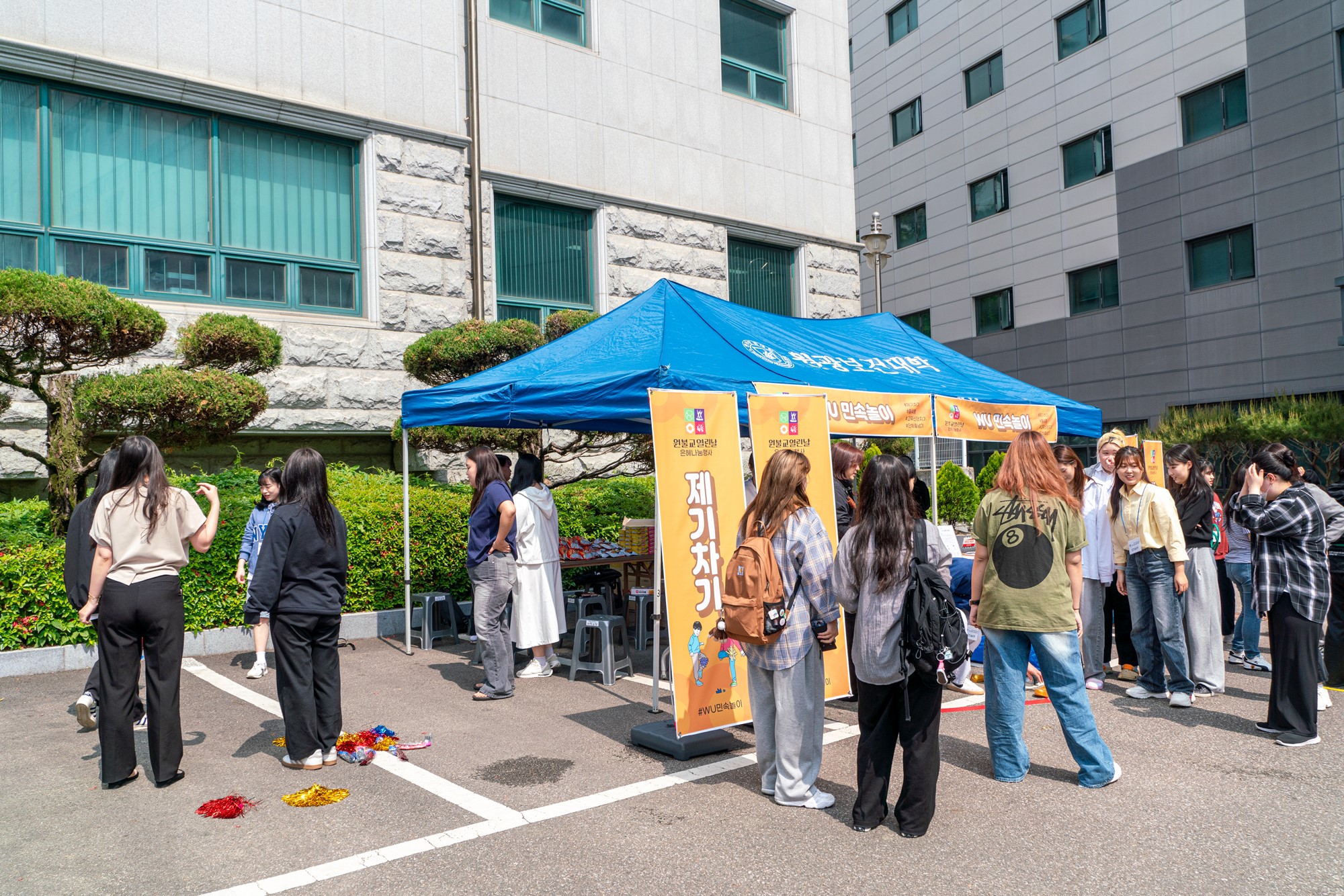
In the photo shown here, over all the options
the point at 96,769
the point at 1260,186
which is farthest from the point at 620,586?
the point at 1260,186

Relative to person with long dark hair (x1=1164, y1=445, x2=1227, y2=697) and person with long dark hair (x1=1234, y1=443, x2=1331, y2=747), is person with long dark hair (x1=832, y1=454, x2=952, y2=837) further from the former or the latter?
person with long dark hair (x1=1164, y1=445, x2=1227, y2=697)

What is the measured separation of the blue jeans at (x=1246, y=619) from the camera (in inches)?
329

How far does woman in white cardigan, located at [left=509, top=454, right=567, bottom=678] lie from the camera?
27.0 feet

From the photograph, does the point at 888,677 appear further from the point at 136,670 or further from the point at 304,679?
the point at 136,670

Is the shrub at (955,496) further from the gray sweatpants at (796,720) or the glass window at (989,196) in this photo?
the glass window at (989,196)

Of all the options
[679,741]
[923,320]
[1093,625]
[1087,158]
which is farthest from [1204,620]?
[923,320]

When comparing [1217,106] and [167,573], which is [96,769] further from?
[1217,106]

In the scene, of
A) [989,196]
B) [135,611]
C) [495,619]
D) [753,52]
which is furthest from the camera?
[989,196]

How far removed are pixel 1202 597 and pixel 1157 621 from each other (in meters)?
0.41

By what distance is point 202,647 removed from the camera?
916 cm

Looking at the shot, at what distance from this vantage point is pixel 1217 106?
25.5 metres

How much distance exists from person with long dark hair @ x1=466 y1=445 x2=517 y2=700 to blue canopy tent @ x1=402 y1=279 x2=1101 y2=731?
63 cm

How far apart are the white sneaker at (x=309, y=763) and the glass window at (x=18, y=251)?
8.26 meters

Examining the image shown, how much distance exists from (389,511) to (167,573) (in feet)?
16.9
